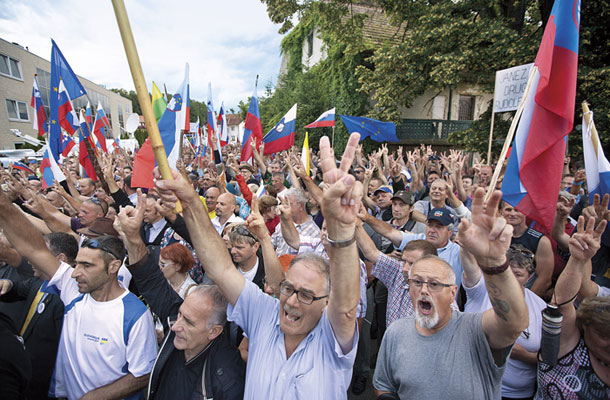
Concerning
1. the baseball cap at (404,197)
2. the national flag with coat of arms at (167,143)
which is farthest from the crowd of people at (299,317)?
the baseball cap at (404,197)

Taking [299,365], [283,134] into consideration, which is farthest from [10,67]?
[299,365]

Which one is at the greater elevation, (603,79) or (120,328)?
(603,79)

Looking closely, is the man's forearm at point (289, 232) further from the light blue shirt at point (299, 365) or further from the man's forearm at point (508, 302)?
the man's forearm at point (508, 302)

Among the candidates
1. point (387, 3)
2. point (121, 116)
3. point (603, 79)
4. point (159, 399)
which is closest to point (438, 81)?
point (387, 3)

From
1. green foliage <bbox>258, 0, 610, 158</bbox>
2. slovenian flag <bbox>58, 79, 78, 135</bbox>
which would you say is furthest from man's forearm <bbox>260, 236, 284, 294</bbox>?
green foliage <bbox>258, 0, 610, 158</bbox>

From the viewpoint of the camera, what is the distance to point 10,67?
A: 84.5 ft

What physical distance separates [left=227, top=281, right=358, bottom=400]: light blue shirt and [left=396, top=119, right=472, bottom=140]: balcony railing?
1586 cm

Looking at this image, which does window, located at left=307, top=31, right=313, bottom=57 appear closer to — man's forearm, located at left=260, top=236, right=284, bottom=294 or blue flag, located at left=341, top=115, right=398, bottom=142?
blue flag, located at left=341, top=115, right=398, bottom=142

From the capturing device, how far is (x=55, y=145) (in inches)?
252

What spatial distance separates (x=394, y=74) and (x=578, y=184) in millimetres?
6906

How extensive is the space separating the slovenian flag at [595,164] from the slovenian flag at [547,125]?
104 cm

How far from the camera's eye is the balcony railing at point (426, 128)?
16.5m

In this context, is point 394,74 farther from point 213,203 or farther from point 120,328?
point 120,328

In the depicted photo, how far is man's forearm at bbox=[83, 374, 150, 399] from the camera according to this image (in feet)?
7.16
